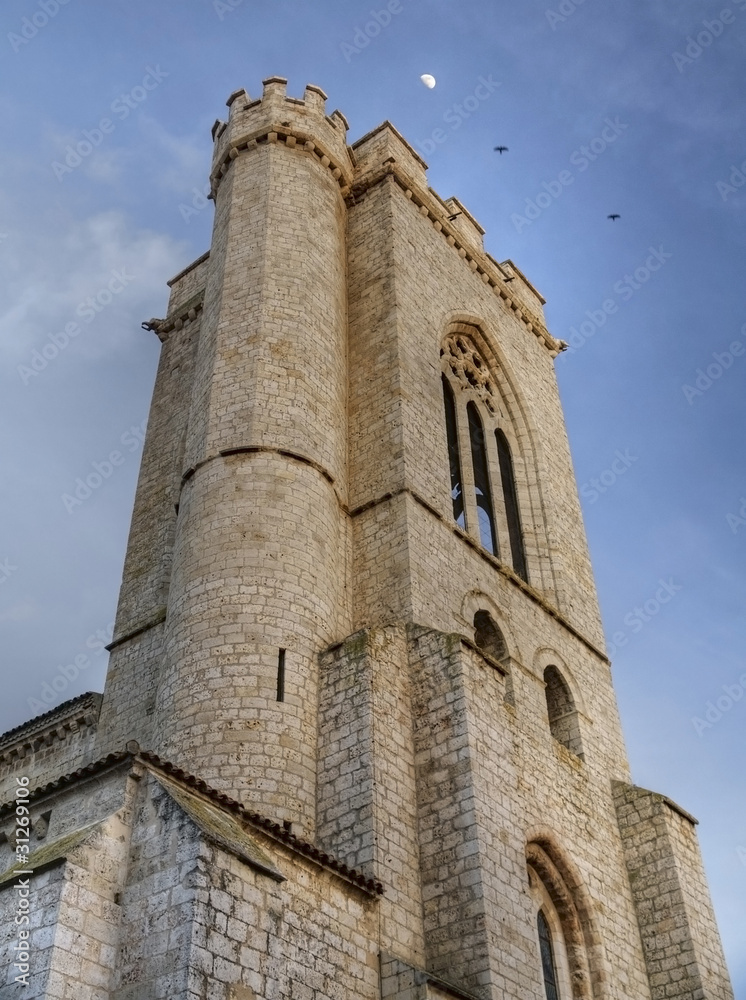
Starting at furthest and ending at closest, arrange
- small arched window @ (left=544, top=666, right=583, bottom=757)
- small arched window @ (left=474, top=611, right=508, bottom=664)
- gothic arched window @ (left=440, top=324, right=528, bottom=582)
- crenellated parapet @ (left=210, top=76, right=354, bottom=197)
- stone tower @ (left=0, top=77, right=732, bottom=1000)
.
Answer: crenellated parapet @ (left=210, top=76, right=354, bottom=197)
gothic arched window @ (left=440, top=324, right=528, bottom=582)
small arched window @ (left=544, top=666, right=583, bottom=757)
small arched window @ (left=474, top=611, right=508, bottom=664)
stone tower @ (left=0, top=77, right=732, bottom=1000)

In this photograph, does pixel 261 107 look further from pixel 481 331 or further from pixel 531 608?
pixel 531 608

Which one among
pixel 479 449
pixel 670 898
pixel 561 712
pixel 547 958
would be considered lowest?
pixel 547 958

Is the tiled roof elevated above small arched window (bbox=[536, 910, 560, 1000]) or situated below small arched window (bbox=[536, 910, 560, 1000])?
below

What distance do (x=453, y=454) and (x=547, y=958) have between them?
875 centimetres

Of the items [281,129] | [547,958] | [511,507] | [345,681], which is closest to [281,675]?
[345,681]

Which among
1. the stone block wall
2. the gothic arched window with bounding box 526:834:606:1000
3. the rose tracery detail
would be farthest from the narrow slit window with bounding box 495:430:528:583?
the gothic arched window with bounding box 526:834:606:1000

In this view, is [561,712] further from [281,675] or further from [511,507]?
[281,675]

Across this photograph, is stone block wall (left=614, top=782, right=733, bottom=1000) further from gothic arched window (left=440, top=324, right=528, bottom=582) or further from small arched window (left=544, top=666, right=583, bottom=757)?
gothic arched window (left=440, top=324, right=528, bottom=582)

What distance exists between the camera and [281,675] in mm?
12750

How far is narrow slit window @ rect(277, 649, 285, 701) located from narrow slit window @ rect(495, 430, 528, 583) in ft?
21.8

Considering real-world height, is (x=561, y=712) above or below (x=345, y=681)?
above

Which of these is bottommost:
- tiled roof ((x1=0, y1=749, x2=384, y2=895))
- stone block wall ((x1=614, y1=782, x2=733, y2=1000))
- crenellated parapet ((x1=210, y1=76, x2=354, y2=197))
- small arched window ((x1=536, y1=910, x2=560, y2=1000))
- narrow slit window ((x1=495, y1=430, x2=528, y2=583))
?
tiled roof ((x1=0, y1=749, x2=384, y2=895))

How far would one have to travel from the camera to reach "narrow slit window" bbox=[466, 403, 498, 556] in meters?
18.9

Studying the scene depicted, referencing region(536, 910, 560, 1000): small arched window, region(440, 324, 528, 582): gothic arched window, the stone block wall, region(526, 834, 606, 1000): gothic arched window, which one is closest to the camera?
region(536, 910, 560, 1000): small arched window
